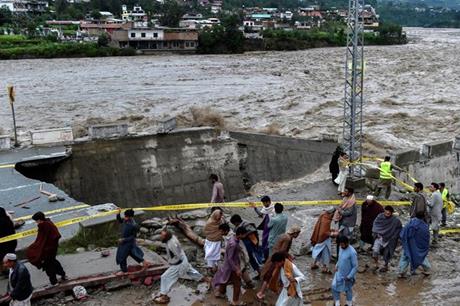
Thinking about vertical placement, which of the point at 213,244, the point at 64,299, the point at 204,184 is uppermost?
the point at 213,244

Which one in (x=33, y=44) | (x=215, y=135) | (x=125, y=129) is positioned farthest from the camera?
(x=33, y=44)

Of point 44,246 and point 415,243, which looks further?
point 415,243

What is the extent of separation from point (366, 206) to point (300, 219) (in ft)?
9.56

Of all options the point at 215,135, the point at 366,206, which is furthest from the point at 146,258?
the point at 215,135

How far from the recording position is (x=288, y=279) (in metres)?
7.28

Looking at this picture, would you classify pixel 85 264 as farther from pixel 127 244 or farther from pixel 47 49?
pixel 47 49

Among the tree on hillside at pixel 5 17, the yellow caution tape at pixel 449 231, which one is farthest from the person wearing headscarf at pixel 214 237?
the tree on hillside at pixel 5 17

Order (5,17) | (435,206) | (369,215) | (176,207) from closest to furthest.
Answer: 1. (369,215)
2. (435,206)
3. (176,207)
4. (5,17)

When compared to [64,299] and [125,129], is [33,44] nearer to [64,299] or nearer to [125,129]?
[125,129]

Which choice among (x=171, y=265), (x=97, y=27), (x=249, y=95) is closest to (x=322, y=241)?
(x=171, y=265)

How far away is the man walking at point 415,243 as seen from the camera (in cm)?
932

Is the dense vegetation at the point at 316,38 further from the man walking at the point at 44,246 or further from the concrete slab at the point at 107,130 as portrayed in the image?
the man walking at the point at 44,246

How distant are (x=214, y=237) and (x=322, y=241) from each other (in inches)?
79.9

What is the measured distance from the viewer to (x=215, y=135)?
20.2 meters
